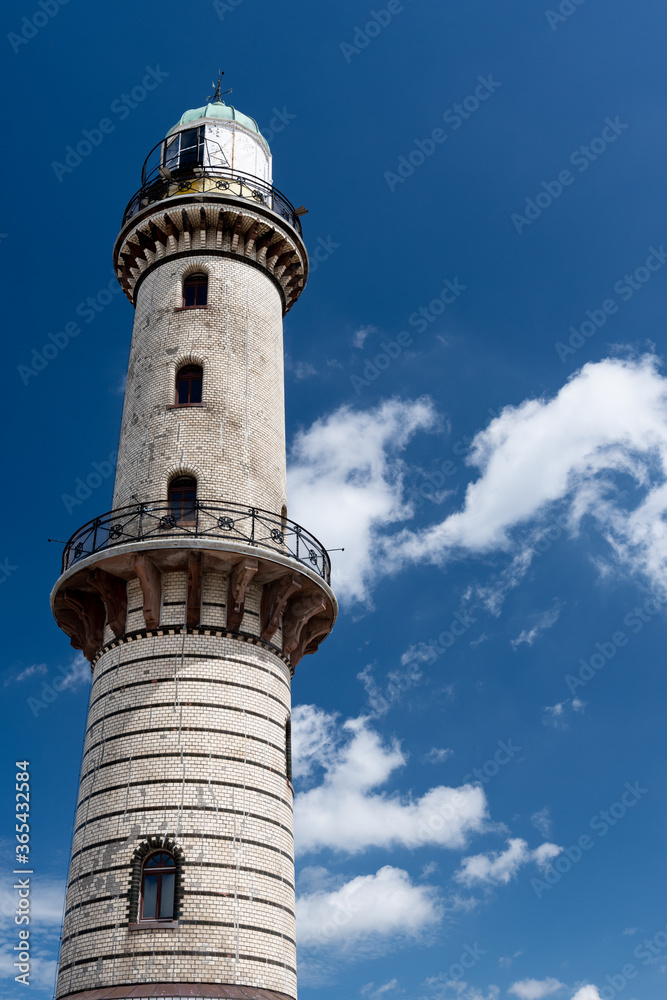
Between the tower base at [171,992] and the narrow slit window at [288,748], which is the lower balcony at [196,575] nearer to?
the narrow slit window at [288,748]

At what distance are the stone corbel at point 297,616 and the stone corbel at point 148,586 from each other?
12.4 ft

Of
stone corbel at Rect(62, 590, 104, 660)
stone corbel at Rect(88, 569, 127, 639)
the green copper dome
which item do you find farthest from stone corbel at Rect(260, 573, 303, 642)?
the green copper dome

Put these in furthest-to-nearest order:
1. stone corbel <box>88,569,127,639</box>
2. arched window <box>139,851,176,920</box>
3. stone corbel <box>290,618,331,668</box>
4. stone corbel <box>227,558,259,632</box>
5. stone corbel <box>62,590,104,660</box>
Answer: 1. stone corbel <box>290,618,331,668</box>
2. stone corbel <box>62,590,104,660</box>
3. stone corbel <box>88,569,127,639</box>
4. stone corbel <box>227,558,259,632</box>
5. arched window <box>139,851,176,920</box>

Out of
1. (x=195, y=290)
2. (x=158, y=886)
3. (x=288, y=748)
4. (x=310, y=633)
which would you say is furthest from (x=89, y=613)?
(x=195, y=290)

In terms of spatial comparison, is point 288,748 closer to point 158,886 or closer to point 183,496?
point 158,886

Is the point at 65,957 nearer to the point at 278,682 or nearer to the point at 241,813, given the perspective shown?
the point at 241,813

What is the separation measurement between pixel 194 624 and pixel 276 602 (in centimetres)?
229

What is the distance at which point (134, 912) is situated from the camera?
1955 cm

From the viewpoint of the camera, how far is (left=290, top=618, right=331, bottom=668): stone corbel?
84.4ft

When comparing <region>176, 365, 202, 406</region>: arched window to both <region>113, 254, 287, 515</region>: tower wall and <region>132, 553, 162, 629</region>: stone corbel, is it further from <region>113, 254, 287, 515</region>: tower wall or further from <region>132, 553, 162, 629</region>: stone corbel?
<region>132, 553, 162, 629</region>: stone corbel

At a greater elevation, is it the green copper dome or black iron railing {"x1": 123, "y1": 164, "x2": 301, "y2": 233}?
the green copper dome

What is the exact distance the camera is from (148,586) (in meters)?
22.5

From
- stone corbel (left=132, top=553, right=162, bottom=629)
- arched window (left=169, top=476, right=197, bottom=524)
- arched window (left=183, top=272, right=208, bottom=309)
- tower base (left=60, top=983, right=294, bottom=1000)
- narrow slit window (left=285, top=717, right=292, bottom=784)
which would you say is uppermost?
arched window (left=183, top=272, right=208, bottom=309)

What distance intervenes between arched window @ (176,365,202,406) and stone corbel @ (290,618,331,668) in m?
7.34
